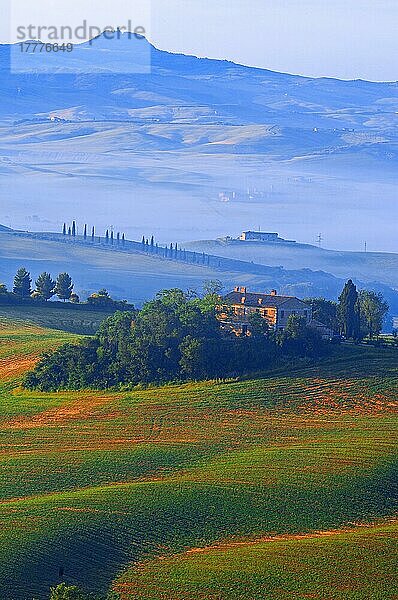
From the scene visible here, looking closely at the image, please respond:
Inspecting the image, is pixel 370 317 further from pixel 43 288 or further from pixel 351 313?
pixel 43 288

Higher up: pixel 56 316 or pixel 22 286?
pixel 22 286

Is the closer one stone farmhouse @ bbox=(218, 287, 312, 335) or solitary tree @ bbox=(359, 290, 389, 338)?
stone farmhouse @ bbox=(218, 287, 312, 335)

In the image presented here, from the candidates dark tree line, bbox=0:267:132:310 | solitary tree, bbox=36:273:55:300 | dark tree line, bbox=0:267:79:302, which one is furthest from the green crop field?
solitary tree, bbox=36:273:55:300

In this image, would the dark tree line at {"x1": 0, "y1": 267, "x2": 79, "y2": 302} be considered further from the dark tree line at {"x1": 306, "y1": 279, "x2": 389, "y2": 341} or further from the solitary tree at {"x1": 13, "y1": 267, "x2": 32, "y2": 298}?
the dark tree line at {"x1": 306, "y1": 279, "x2": 389, "y2": 341}

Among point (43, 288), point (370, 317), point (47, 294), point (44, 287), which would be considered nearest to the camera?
point (370, 317)

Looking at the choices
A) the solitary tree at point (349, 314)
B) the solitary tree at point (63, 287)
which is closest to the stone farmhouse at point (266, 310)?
the solitary tree at point (349, 314)

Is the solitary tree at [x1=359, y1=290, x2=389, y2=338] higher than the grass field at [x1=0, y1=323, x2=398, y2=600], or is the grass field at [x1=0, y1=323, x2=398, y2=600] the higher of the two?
the solitary tree at [x1=359, y1=290, x2=389, y2=338]

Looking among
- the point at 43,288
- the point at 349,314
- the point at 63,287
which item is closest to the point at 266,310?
the point at 349,314
